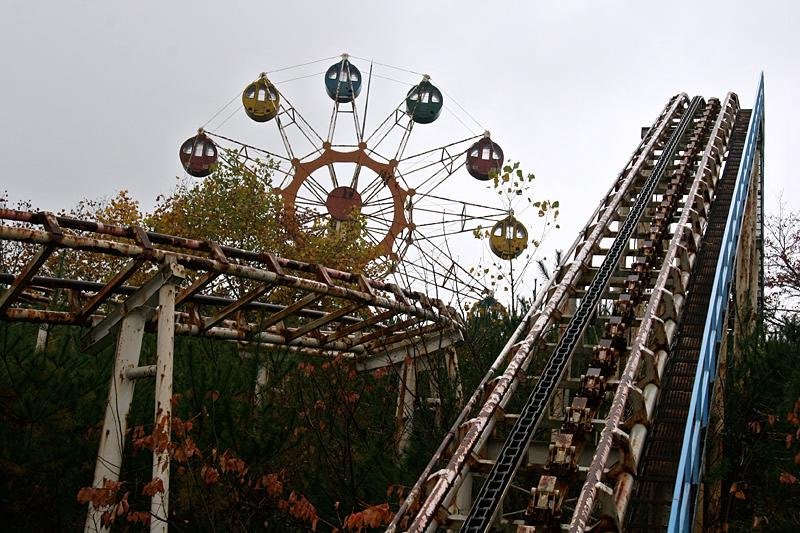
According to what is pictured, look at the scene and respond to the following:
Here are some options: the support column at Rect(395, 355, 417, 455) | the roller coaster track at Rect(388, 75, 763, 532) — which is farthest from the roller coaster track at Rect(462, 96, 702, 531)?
the support column at Rect(395, 355, 417, 455)

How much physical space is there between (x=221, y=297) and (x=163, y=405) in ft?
7.27

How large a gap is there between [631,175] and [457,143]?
16.2 metres

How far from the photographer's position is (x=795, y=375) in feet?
35.5

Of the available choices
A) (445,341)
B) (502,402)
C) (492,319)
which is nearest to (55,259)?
(492,319)

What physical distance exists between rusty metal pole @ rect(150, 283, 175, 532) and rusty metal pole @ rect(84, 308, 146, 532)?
0.40 m

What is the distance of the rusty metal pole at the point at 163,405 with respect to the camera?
740cm

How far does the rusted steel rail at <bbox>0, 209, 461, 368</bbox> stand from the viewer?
7.23m

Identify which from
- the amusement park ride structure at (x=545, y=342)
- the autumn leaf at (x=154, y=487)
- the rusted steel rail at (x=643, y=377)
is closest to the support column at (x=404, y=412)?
the amusement park ride structure at (x=545, y=342)

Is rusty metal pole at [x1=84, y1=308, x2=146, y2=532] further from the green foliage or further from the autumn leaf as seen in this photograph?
the green foliage

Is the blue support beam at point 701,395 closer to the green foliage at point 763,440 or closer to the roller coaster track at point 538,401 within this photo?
the roller coaster track at point 538,401

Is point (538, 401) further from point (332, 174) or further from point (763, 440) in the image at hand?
point (332, 174)

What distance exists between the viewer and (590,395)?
23.7ft

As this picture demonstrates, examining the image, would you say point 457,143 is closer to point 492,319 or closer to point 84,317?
point 492,319

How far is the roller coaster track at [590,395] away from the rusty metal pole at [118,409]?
2509 millimetres
